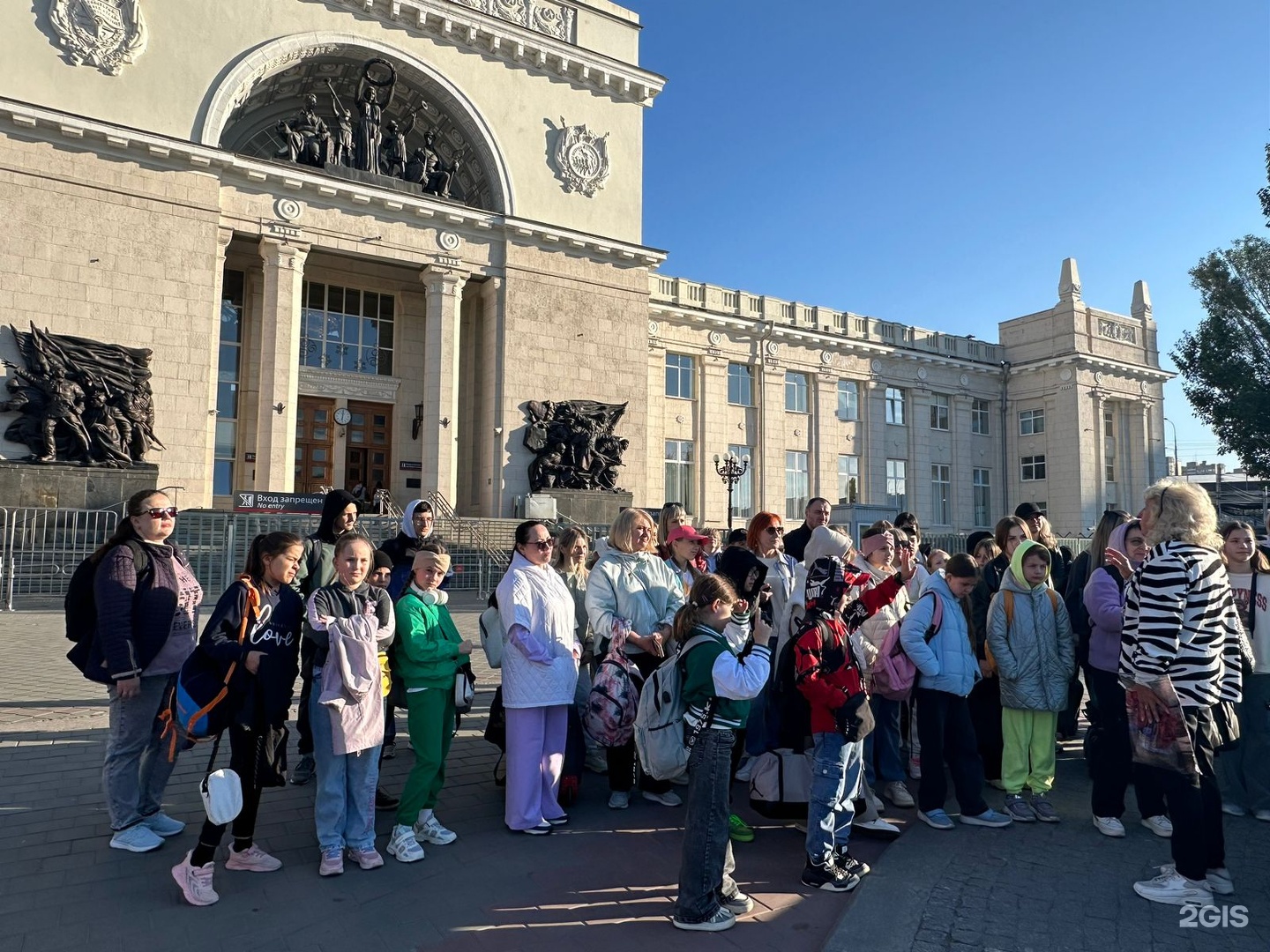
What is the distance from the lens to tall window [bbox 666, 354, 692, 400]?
33.3 meters

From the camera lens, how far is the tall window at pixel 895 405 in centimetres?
3900

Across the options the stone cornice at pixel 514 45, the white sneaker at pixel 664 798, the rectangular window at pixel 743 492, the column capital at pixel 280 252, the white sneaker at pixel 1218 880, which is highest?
the stone cornice at pixel 514 45

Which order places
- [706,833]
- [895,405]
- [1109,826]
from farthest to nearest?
[895,405]
[1109,826]
[706,833]

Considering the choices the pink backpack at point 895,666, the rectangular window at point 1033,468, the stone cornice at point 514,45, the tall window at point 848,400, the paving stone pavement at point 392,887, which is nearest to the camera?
the paving stone pavement at point 392,887

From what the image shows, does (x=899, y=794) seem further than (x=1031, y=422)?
No

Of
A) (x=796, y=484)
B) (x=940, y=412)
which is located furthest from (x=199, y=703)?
(x=940, y=412)

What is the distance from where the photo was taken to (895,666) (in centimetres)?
527

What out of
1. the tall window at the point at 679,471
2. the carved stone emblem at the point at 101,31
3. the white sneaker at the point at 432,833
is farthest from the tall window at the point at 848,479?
the white sneaker at the point at 432,833

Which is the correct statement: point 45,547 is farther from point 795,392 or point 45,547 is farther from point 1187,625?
point 795,392

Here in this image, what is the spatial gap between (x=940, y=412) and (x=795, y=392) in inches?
369

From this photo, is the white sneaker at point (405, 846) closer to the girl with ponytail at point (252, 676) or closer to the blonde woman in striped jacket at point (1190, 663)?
the girl with ponytail at point (252, 676)

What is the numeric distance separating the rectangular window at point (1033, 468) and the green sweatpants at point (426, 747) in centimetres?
4283

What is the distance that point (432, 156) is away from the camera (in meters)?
25.1

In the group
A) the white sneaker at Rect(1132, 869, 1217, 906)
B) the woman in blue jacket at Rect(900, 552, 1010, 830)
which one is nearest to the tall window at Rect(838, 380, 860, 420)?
the woman in blue jacket at Rect(900, 552, 1010, 830)
